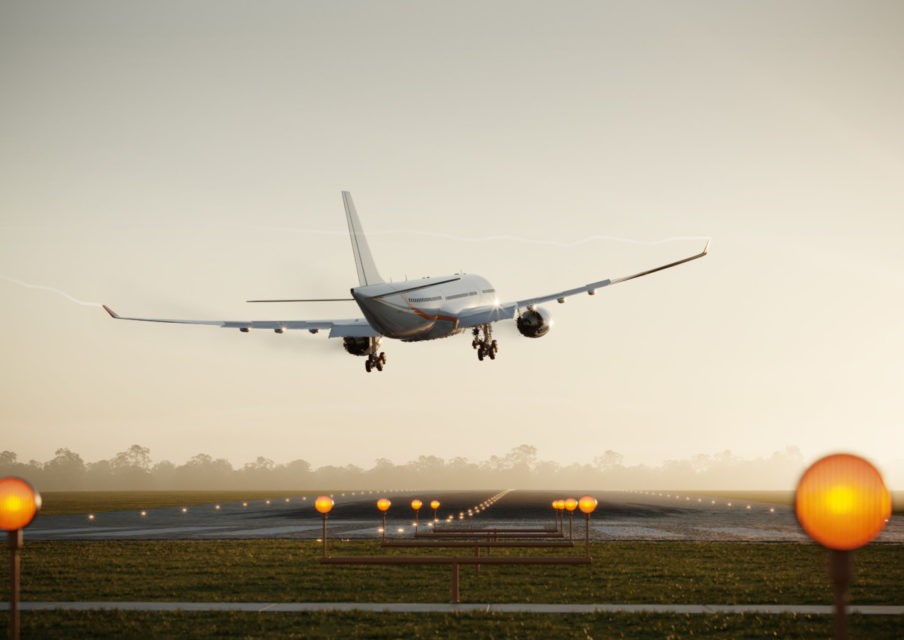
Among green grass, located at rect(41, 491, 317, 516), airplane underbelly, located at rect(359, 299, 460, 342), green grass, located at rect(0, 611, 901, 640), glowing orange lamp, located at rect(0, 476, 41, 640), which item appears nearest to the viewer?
glowing orange lamp, located at rect(0, 476, 41, 640)

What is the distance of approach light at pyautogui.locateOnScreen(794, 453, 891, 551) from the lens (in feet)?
21.7

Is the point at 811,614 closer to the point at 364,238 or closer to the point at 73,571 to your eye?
the point at 73,571

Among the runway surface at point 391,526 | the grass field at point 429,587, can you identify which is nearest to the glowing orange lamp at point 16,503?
the grass field at point 429,587

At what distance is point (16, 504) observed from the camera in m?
11.3

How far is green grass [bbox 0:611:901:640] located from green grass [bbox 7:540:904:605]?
82.8 inches

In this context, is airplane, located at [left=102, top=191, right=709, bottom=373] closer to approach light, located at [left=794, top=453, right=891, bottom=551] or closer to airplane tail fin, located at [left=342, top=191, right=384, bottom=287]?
airplane tail fin, located at [left=342, top=191, right=384, bottom=287]

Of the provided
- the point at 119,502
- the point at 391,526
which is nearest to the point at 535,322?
the point at 391,526

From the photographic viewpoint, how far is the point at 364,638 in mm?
17719

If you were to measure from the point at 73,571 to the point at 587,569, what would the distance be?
14.9 meters

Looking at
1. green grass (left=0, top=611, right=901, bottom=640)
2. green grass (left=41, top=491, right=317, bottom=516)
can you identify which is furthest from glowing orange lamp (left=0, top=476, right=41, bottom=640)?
green grass (left=41, top=491, right=317, bottom=516)

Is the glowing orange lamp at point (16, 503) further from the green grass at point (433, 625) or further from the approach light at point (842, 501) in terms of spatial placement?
the approach light at point (842, 501)

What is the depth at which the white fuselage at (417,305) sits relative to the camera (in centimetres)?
3659

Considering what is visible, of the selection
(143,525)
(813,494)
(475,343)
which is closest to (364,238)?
(475,343)

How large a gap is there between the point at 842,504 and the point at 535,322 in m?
35.0
